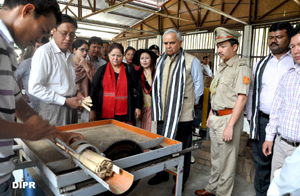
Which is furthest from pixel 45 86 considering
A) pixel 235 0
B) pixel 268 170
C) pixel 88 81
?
pixel 235 0

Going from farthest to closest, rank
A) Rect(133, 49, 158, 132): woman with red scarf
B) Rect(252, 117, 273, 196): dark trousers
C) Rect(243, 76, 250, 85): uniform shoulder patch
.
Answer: Rect(133, 49, 158, 132): woman with red scarf → Rect(252, 117, 273, 196): dark trousers → Rect(243, 76, 250, 85): uniform shoulder patch

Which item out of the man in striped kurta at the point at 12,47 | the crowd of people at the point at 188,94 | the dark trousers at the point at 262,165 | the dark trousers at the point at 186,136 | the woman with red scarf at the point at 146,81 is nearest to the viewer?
the man in striped kurta at the point at 12,47

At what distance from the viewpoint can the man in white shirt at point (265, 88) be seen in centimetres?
208

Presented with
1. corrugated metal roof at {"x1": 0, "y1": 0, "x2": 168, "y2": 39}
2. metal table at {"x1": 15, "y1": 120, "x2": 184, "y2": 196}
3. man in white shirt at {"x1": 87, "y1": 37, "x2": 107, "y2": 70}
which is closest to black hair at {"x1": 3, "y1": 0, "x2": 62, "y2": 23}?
metal table at {"x1": 15, "y1": 120, "x2": 184, "y2": 196}

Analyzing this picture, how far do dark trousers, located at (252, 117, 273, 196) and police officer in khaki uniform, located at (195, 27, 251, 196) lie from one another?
204 millimetres

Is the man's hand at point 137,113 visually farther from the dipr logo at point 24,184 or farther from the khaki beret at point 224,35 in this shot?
the dipr logo at point 24,184

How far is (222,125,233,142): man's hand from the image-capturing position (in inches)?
82.7

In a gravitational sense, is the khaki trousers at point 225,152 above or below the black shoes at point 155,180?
above

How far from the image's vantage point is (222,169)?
224cm

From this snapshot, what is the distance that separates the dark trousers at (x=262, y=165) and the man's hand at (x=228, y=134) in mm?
344

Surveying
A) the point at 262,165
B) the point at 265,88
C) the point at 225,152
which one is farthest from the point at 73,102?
the point at 262,165

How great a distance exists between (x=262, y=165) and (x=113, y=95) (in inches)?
70.7

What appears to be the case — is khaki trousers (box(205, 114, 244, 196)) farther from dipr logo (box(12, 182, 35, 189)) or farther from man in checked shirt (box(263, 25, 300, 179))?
dipr logo (box(12, 182, 35, 189))

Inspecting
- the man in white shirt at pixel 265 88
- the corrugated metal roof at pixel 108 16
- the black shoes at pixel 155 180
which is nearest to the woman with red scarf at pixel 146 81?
the black shoes at pixel 155 180
